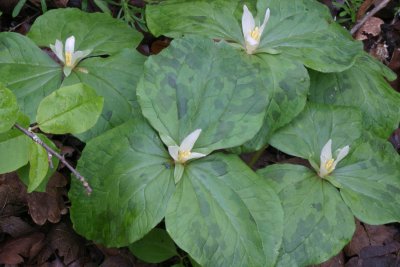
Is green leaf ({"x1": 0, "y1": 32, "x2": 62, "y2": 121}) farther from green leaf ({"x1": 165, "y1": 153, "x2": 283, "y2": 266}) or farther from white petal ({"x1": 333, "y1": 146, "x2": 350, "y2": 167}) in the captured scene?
white petal ({"x1": 333, "y1": 146, "x2": 350, "y2": 167})

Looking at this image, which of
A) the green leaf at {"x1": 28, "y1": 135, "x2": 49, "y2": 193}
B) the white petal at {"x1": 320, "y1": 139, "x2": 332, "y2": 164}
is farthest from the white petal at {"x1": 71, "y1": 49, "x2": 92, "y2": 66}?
the white petal at {"x1": 320, "y1": 139, "x2": 332, "y2": 164}

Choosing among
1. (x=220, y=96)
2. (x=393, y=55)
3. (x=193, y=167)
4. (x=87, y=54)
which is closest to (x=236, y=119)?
(x=220, y=96)

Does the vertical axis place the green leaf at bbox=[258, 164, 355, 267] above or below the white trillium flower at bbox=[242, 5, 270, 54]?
below

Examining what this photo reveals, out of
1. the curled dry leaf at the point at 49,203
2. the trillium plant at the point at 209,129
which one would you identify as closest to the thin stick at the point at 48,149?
the trillium plant at the point at 209,129

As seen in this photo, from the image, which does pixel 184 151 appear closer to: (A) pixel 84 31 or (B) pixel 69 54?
(B) pixel 69 54

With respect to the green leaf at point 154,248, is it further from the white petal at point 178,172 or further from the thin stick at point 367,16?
the thin stick at point 367,16

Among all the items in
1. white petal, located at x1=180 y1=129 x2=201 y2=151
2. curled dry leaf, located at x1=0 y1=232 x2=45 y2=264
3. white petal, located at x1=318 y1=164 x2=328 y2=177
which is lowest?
curled dry leaf, located at x1=0 y1=232 x2=45 y2=264

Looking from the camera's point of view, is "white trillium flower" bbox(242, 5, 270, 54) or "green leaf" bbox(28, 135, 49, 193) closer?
"green leaf" bbox(28, 135, 49, 193)

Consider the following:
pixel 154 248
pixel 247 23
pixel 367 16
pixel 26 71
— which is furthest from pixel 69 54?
pixel 367 16
